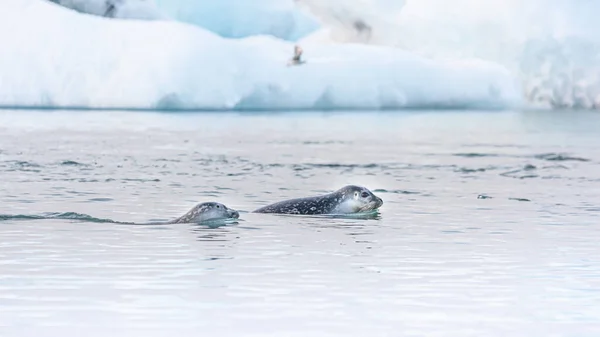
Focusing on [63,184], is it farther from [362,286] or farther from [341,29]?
[341,29]

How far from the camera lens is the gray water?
9719 millimetres

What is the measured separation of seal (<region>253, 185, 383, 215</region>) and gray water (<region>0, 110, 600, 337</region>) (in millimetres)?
288

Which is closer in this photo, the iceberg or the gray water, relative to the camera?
the gray water

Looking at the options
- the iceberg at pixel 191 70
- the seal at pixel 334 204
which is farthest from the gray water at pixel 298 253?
the iceberg at pixel 191 70

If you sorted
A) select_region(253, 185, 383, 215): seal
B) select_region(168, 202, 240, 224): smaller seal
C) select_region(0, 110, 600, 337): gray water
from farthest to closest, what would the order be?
select_region(253, 185, 383, 215): seal < select_region(168, 202, 240, 224): smaller seal < select_region(0, 110, 600, 337): gray water

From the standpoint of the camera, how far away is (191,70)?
2731 inches

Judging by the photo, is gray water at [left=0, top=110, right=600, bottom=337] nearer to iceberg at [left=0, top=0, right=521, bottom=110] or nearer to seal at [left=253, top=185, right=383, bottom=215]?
seal at [left=253, top=185, right=383, bottom=215]

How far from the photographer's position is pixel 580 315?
995 cm

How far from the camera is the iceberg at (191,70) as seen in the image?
227 feet

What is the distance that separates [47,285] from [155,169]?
631 inches

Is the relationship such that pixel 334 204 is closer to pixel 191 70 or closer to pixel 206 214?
pixel 206 214

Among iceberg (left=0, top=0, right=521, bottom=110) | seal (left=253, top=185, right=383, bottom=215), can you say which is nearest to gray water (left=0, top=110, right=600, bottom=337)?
seal (left=253, top=185, right=383, bottom=215)

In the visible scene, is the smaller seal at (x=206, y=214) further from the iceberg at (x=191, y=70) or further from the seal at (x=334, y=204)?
the iceberg at (x=191, y=70)

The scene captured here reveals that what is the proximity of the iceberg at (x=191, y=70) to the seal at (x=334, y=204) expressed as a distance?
50727mm
